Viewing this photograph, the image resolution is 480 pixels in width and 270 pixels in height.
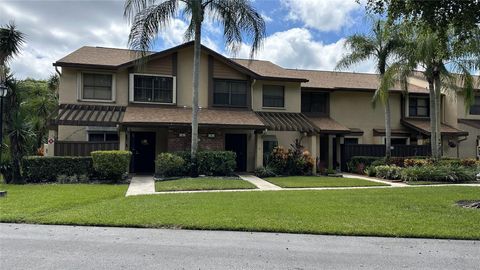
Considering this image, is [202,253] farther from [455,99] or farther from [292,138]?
[455,99]

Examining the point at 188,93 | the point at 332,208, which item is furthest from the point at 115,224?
the point at 188,93

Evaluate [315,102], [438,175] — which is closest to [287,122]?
[315,102]

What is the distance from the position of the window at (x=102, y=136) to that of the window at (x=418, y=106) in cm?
1853

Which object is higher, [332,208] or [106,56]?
[106,56]

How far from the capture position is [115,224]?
8180mm

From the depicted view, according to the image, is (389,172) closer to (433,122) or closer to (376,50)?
(433,122)

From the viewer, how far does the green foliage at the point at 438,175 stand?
17.8 meters

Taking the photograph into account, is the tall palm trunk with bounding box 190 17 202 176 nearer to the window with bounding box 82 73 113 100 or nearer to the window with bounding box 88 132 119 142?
the window with bounding box 88 132 119 142

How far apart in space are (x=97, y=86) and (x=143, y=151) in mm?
4030

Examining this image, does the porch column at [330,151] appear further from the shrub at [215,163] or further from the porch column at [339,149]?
the shrub at [215,163]

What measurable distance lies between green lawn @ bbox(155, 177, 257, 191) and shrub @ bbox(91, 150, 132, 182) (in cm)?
160

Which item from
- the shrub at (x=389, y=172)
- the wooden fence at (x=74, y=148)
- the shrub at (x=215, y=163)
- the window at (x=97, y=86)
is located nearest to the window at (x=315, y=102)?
the shrub at (x=389, y=172)

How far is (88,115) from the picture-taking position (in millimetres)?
18938

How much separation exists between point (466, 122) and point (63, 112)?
24.4 meters
